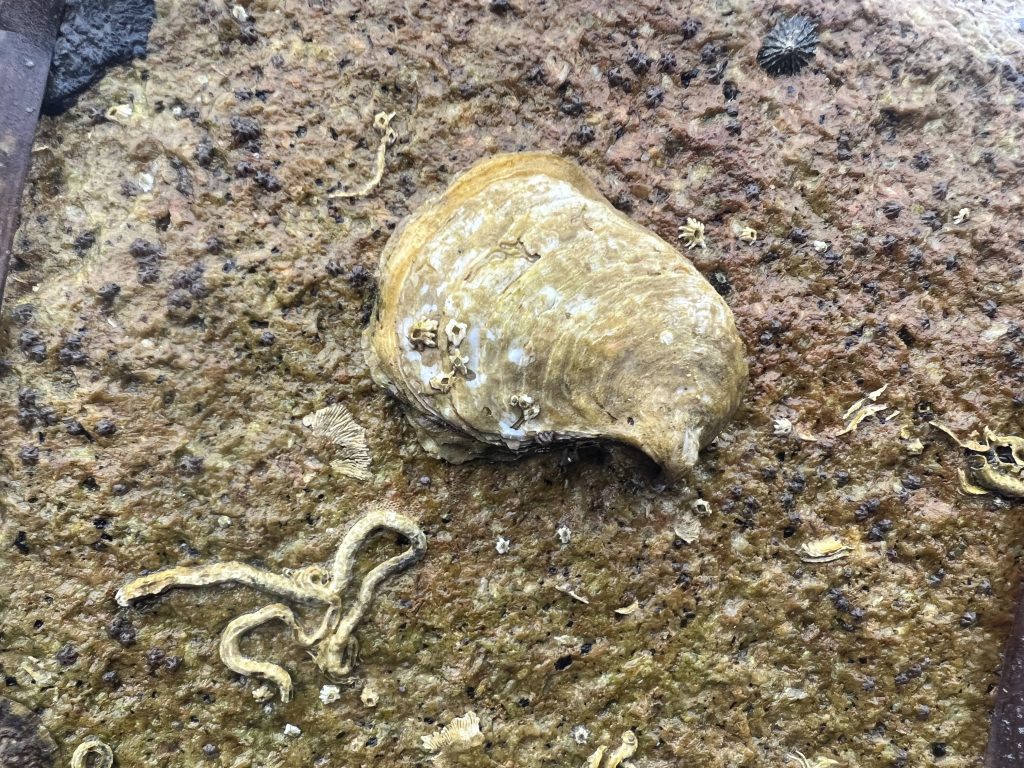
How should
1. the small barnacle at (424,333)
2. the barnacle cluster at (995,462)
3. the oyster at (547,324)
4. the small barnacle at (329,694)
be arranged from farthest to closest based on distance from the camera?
1. the barnacle cluster at (995,462)
2. the small barnacle at (329,694)
3. the small barnacle at (424,333)
4. the oyster at (547,324)

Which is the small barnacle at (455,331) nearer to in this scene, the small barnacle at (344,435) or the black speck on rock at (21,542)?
the small barnacle at (344,435)

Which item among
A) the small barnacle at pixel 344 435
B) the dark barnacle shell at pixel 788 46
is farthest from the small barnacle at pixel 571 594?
the dark barnacle shell at pixel 788 46

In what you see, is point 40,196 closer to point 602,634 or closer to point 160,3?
point 160,3

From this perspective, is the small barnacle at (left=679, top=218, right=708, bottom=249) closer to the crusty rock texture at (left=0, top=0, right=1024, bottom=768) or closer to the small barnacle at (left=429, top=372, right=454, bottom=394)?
the crusty rock texture at (left=0, top=0, right=1024, bottom=768)

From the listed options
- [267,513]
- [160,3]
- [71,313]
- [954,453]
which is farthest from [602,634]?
[160,3]

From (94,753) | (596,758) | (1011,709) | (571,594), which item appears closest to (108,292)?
(94,753)

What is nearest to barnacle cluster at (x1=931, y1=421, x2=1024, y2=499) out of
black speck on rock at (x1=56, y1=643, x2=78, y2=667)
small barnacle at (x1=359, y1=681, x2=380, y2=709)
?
small barnacle at (x1=359, y1=681, x2=380, y2=709)
